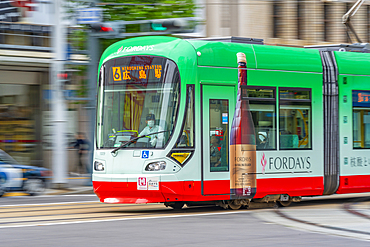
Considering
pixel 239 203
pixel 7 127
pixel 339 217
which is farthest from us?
pixel 7 127

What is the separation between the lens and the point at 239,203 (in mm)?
10062

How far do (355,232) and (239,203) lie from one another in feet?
9.03

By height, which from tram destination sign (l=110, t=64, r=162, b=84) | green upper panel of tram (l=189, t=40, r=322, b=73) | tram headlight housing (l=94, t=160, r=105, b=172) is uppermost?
green upper panel of tram (l=189, t=40, r=322, b=73)

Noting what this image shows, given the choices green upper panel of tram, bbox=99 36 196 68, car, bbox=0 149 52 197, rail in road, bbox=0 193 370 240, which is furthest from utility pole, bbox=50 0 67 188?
green upper panel of tram, bbox=99 36 196 68

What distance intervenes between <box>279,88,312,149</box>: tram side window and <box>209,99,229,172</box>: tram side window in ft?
3.68

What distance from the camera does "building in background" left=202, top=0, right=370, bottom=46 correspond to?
77.8 ft

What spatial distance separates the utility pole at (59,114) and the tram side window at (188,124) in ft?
24.3

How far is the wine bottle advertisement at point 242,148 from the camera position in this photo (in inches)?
381

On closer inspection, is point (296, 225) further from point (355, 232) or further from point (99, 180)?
point (99, 180)

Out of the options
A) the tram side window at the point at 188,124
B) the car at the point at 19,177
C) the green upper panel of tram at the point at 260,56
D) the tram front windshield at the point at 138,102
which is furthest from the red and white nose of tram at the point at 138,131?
the car at the point at 19,177

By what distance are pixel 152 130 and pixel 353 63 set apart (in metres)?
4.38

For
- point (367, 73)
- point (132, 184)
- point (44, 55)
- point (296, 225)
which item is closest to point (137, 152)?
point (132, 184)

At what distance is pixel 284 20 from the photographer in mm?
25547

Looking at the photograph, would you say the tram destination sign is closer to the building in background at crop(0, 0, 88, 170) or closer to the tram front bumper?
the tram front bumper
